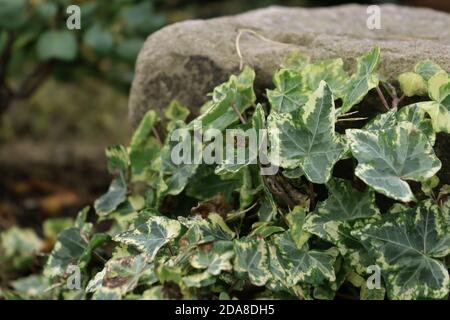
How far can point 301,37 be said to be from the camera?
151cm

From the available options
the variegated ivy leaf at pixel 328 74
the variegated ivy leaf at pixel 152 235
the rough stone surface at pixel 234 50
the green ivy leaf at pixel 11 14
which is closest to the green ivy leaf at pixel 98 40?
the green ivy leaf at pixel 11 14

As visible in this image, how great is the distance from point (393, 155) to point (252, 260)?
0.27 m

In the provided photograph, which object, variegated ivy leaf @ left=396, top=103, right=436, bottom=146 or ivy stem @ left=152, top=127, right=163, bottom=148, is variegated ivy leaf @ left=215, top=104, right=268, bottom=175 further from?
ivy stem @ left=152, top=127, right=163, bottom=148

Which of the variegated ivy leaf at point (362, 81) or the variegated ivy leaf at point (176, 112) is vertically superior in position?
the variegated ivy leaf at point (362, 81)

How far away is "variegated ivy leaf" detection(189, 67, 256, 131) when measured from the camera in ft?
4.04

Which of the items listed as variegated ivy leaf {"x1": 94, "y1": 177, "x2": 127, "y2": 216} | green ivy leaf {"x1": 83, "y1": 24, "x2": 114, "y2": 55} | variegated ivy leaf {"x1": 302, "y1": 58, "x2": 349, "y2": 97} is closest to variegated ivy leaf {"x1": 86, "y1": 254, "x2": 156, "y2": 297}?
variegated ivy leaf {"x1": 94, "y1": 177, "x2": 127, "y2": 216}

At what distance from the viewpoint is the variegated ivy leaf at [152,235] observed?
1.10 meters

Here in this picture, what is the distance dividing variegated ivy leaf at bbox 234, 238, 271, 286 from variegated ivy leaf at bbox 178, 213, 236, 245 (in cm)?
4

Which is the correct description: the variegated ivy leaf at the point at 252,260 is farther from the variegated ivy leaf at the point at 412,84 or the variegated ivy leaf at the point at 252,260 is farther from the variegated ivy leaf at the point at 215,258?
the variegated ivy leaf at the point at 412,84

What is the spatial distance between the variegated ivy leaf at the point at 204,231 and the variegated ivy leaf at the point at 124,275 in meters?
0.08

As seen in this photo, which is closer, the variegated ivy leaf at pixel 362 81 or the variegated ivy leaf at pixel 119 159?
the variegated ivy leaf at pixel 362 81

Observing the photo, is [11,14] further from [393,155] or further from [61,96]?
[393,155]

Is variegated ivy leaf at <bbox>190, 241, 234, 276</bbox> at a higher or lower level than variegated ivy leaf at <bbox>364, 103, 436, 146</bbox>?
lower

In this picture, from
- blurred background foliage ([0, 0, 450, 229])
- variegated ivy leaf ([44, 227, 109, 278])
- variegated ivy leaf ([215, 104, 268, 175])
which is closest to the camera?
variegated ivy leaf ([215, 104, 268, 175])
